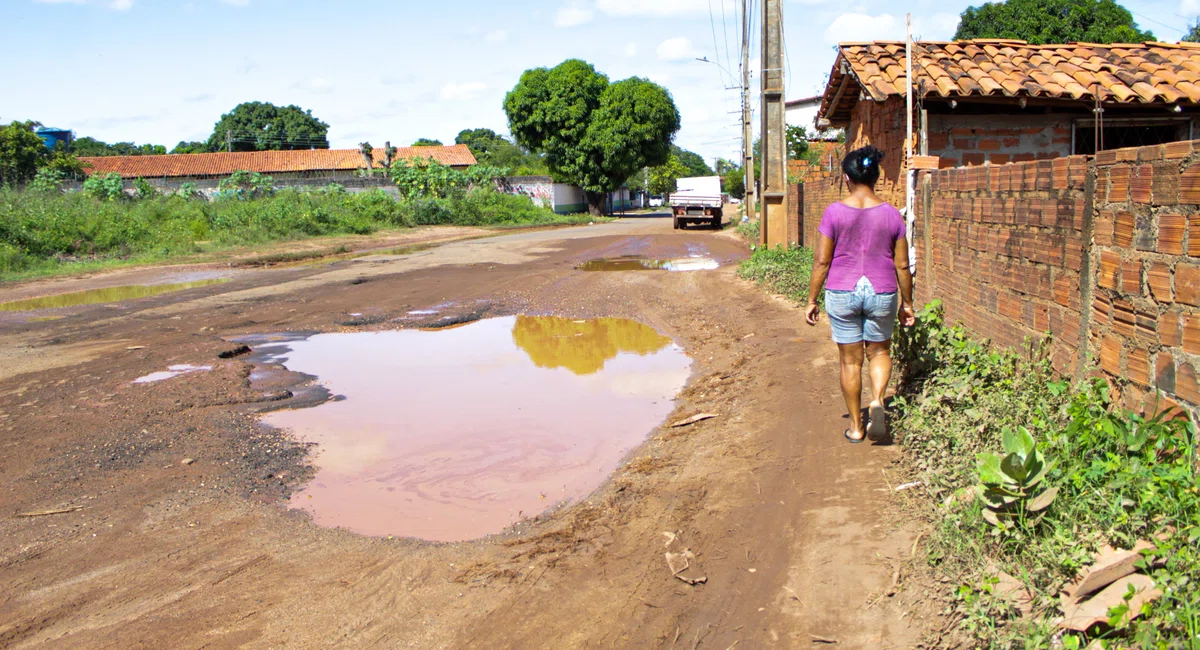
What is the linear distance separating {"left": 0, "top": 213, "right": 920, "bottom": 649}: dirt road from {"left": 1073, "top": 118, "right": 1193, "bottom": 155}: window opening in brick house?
4.13 meters

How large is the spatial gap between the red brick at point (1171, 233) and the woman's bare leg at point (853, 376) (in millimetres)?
1735

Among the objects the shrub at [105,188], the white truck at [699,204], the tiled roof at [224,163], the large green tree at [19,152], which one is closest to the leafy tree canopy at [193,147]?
the tiled roof at [224,163]

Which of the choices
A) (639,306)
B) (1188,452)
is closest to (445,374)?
(639,306)

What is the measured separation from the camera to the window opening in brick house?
929cm

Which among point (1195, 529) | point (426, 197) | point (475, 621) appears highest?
point (426, 197)

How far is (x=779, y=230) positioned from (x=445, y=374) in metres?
8.94

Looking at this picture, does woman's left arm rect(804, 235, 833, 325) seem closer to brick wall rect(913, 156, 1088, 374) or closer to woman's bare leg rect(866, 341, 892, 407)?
woman's bare leg rect(866, 341, 892, 407)

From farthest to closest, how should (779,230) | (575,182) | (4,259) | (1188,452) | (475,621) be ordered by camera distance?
1. (575,182)
2. (4,259)
3. (779,230)
4. (475,621)
5. (1188,452)

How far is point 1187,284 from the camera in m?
3.52

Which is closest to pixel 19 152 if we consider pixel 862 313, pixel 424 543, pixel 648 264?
pixel 648 264

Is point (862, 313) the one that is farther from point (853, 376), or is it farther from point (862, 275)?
point (853, 376)

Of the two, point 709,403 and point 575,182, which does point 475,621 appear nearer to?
point 709,403

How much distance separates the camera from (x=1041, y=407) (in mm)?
4195

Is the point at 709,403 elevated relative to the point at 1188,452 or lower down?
lower down
